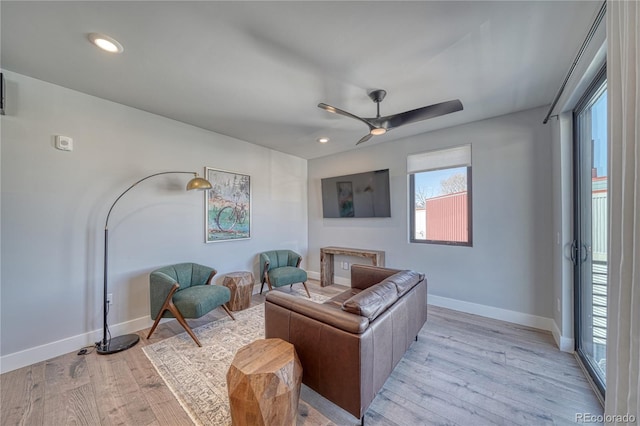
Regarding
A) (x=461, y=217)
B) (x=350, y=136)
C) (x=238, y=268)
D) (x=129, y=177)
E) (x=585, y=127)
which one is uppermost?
(x=350, y=136)

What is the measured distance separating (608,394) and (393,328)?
1023 mm

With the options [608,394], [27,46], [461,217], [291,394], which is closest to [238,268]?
[291,394]

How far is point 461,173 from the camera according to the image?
3.35 m

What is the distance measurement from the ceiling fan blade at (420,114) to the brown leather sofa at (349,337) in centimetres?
157

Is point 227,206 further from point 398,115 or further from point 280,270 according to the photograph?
point 398,115

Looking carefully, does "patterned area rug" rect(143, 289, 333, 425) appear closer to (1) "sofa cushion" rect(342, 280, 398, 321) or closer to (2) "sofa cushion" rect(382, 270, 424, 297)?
(1) "sofa cushion" rect(342, 280, 398, 321)

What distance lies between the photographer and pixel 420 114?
221 centimetres

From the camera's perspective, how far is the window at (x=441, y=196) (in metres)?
3.30

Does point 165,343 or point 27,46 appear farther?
point 165,343

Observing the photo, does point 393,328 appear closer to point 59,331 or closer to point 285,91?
point 285,91

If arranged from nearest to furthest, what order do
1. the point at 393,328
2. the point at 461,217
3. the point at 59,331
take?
the point at 393,328 → the point at 59,331 → the point at 461,217

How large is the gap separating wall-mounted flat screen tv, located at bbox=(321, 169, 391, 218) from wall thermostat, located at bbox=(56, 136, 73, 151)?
357 cm

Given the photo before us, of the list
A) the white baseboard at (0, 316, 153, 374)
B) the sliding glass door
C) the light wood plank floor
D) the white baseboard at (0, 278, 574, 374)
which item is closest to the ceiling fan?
the sliding glass door

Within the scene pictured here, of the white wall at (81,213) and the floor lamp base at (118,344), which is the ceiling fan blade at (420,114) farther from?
the floor lamp base at (118,344)
